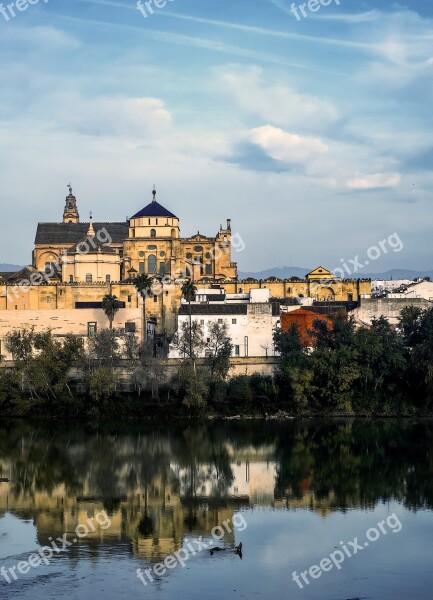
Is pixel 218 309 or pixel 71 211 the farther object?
pixel 71 211

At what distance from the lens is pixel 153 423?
47250mm

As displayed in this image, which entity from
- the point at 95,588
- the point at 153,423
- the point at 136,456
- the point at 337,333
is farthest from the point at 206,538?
the point at 337,333

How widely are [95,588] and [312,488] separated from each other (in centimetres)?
1183

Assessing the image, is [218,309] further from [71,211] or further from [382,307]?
[71,211]

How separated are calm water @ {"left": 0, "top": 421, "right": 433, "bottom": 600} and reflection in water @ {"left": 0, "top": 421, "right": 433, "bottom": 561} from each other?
54mm

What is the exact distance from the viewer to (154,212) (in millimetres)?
72625

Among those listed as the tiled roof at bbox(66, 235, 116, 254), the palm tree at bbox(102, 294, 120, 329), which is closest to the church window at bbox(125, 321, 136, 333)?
the palm tree at bbox(102, 294, 120, 329)

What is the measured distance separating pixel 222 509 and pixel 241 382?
19.8 meters

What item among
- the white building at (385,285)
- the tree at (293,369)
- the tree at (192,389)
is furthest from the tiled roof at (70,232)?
the tree at (192,389)

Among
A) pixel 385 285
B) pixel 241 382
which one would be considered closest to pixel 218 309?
pixel 241 382

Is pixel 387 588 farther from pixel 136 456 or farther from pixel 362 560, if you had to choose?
pixel 136 456

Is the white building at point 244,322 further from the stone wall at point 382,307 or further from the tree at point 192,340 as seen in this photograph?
the stone wall at point 382,307

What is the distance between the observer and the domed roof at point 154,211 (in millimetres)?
72375

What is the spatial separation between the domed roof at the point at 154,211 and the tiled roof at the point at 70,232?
6.99 ft
